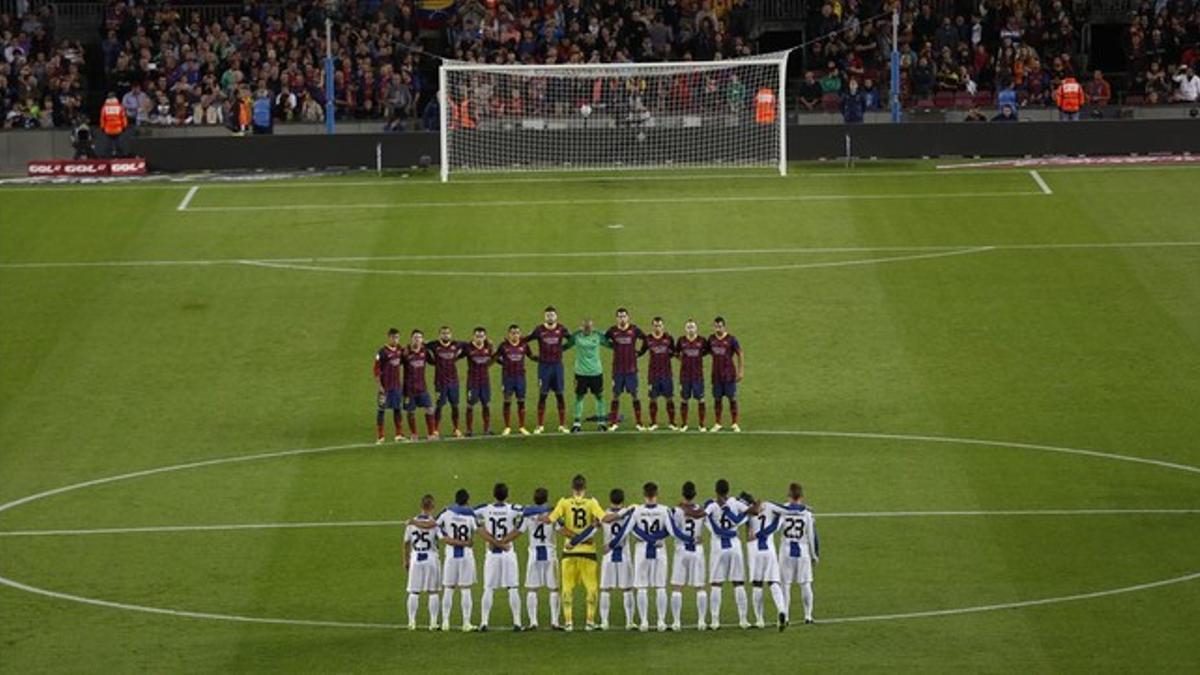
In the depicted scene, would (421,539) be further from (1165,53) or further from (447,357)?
(1165,53)

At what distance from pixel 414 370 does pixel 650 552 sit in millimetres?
9794

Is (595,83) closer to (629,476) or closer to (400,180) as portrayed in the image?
(400,180)

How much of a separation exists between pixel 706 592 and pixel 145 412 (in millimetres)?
14479

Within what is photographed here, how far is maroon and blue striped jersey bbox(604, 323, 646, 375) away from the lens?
1646 inches

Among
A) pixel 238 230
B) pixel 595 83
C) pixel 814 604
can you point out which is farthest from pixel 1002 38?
pixel 814 604

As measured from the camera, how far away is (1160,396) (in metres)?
43.7

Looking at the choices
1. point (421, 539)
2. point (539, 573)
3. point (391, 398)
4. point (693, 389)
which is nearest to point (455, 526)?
point (421, 539)

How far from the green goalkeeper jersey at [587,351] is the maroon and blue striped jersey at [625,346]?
0.71ft

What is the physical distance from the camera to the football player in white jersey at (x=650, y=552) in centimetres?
3212

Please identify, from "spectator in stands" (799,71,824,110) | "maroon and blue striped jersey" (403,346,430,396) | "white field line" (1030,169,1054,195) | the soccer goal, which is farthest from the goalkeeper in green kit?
"spectator in stands" (799,71,824,110)

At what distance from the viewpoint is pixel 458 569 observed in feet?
105

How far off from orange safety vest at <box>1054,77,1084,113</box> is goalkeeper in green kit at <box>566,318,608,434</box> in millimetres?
23313

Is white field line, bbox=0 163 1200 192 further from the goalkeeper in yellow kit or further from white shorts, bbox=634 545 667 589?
white shorts, bbox=634 545 667 589

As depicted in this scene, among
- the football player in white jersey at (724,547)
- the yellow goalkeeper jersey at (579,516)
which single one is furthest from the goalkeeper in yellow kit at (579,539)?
the football player in white jersey at (724,547)
